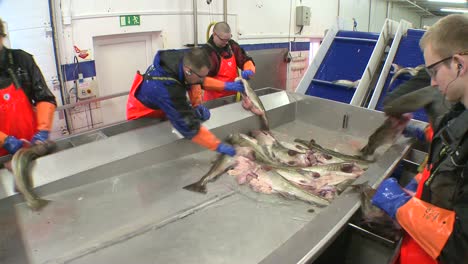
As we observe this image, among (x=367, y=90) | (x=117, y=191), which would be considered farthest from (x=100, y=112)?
(x=367, y=90)

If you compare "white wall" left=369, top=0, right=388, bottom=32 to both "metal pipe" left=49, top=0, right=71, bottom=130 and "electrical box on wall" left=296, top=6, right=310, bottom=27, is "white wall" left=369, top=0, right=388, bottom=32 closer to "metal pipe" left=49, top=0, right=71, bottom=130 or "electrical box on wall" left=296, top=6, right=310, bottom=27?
"electrical box on wall" left=296, top=6, right=310, bottom=27

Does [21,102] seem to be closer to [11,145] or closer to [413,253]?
[11,145]

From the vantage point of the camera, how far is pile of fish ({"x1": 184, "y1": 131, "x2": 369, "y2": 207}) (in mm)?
2562

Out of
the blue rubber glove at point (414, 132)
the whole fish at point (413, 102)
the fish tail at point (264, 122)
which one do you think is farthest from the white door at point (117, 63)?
the blue rubber glove at point (414, 132)

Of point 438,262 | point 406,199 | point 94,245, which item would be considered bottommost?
point 94,245

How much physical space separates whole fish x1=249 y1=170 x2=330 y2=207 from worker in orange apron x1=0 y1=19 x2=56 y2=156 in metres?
1.72

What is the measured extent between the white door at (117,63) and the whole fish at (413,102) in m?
3.78

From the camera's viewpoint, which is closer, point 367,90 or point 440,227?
point 440,227

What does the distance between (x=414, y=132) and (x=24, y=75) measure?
3381 mm

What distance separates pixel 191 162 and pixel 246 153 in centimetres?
50

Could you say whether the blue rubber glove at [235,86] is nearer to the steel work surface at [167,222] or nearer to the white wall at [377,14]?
the steel work surface at [167,222]

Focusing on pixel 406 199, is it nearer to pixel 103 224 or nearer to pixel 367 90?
pixel 103 224

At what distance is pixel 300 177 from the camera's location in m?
2.73

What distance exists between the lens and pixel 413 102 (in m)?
2.79
